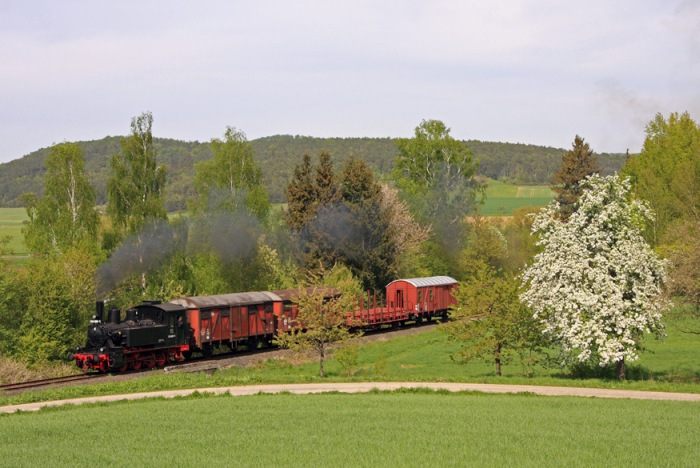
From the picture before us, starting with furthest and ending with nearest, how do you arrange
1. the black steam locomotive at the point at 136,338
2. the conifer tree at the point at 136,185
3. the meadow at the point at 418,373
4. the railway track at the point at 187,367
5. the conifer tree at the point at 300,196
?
the conifer tree at the point at 300,196 → the conifer tree at the point at 136,185 → the black steam locomotive at the point at 136,338 → the railway track at the point at 187,367 → the meadow at the point at 418,373

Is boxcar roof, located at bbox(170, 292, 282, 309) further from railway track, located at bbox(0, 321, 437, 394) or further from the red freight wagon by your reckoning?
railway track, located at bbox(0, 321, 437, 394)

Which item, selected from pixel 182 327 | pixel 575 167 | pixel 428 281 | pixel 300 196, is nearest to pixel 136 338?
pixel 182 327

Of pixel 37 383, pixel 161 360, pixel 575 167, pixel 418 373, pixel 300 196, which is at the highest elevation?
pixel 575 167

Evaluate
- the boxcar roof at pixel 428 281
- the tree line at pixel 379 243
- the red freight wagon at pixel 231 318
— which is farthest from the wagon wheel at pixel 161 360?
the boxcar roof at pixel 428 281

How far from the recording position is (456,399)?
28.6 m

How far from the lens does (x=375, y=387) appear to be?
1245 inches

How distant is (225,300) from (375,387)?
15516 millimetres

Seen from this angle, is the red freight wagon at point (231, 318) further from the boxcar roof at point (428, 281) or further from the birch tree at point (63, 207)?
the birch tree at point (63, 207)

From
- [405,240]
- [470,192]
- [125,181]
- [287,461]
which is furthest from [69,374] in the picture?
[470,192]

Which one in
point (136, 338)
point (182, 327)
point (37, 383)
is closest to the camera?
→ point (37, 383)

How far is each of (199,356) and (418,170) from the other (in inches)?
2241

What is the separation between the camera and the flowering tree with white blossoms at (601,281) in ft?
104

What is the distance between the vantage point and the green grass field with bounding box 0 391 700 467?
62.0 ft

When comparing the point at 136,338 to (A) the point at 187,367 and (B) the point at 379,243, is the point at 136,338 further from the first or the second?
(B) the point at 379,243
